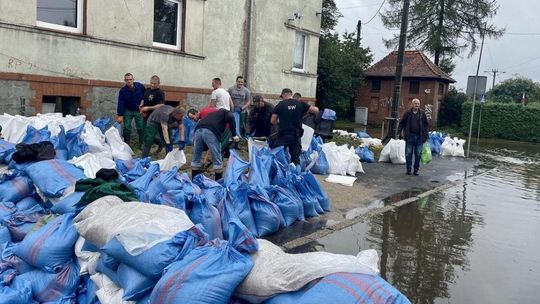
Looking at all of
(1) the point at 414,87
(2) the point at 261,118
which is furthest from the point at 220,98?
(1) the point at 414,87

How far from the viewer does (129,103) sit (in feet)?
30.6

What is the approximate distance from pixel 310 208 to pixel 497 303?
8.52ft

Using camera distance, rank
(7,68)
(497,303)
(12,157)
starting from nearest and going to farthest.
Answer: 1. (497,303)
2. (12,157)
3. (7,68)

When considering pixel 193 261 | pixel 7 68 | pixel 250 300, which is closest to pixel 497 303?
pixel 250 300

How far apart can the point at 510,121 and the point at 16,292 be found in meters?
31.6

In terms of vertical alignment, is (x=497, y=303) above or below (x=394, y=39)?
Answer: below

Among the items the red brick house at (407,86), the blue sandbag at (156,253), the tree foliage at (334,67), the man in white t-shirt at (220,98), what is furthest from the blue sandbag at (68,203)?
the red brick house at (407,86)

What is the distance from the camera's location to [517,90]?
173ft

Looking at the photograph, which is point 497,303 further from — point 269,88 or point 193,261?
point 269,88

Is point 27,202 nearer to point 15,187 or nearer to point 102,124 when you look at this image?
point 15,187

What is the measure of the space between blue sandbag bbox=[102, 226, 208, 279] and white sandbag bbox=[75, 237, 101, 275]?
272 mm

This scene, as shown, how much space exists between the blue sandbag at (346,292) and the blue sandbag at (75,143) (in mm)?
5212

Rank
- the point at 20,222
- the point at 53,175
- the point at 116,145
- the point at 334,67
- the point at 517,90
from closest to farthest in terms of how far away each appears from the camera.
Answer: the point at 20,222 → the point at 53,175 → the point at 116,145 → the point at 334,67 → the point at 517,90

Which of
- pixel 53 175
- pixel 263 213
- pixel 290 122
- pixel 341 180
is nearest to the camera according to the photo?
pixel 53 175
